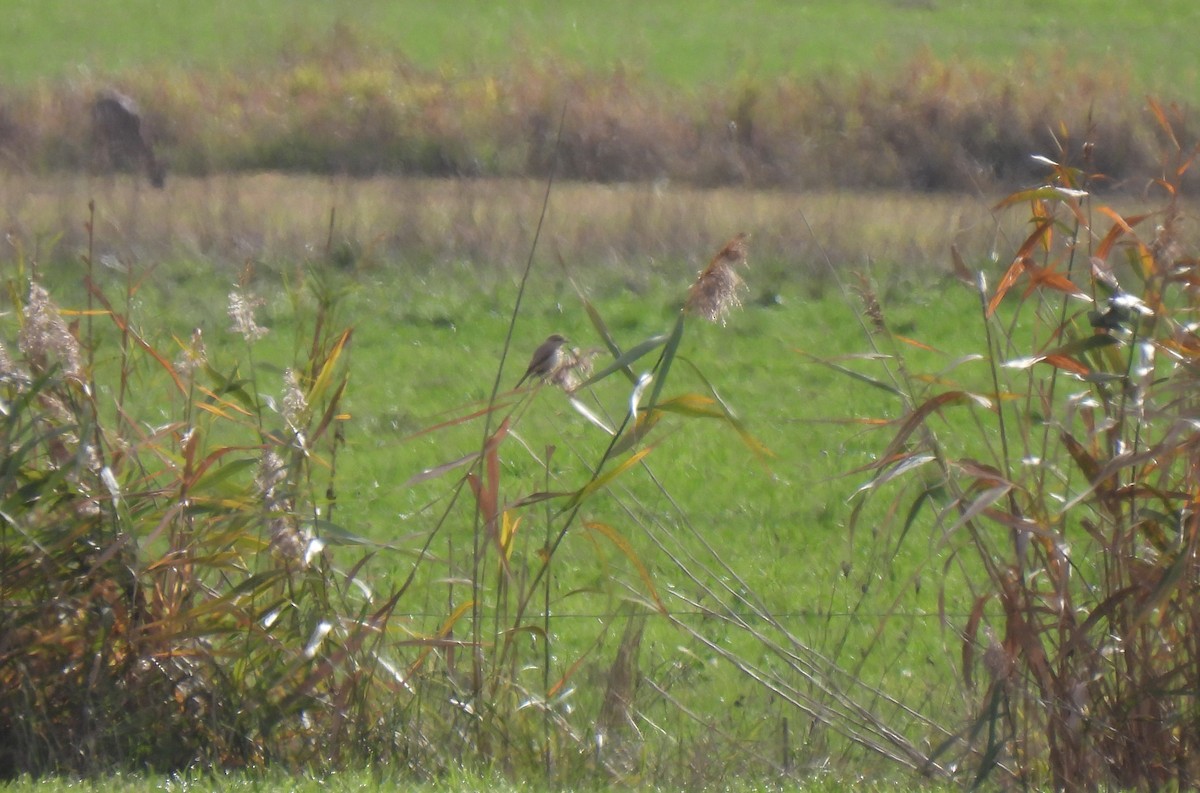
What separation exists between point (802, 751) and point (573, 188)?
1492cm

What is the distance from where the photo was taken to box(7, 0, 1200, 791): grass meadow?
3.59m

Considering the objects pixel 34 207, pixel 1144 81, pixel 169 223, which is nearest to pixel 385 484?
pixel 169 223

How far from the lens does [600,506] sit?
300 inches

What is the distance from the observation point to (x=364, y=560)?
3.71 metres

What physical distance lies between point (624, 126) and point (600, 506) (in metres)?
13.0

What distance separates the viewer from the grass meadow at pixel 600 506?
11.8 ft

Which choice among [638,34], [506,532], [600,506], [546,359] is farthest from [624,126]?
[546,359]

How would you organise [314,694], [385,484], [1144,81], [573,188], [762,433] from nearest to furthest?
[314,694]
[385,484]
[762,433]
[573,188]
[1144,81]

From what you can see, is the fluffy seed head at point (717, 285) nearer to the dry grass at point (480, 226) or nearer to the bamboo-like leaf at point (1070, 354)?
the bamboo-like leaf at point (1070, 354)

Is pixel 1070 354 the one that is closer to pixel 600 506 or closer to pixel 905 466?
pixel 905 466

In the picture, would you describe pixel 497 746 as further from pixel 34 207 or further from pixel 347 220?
pixel 34 207

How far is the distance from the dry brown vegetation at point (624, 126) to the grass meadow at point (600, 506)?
16.3 ft

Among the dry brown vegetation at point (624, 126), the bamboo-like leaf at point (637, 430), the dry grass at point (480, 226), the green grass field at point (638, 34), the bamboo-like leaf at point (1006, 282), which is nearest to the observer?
the bamboo-like leaf at point (637, 430)

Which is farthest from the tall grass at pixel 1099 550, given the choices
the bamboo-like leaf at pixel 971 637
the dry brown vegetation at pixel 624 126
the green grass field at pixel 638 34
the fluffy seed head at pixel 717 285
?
the green grass field at pixel 638 34
